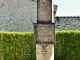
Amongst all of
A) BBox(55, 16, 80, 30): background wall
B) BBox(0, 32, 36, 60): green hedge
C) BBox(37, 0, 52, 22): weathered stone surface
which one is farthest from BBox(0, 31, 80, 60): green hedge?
BBox(55, 16, 80, 30): background wall

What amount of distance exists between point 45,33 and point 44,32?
48mm

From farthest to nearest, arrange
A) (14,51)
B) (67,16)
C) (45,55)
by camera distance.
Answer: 1. (67,16)
2. (14,51)
3. (45,55)

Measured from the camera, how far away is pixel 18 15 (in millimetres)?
20203

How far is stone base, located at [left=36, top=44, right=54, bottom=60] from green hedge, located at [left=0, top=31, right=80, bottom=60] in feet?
14.7

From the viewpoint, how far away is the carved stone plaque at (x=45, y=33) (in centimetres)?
847

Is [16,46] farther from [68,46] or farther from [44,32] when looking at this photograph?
[44,32]

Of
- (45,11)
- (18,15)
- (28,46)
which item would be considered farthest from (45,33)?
(18,15)

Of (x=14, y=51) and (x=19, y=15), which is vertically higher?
(x=19, y=15)

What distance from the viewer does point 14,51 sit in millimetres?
13055

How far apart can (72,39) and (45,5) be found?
16.3 ft

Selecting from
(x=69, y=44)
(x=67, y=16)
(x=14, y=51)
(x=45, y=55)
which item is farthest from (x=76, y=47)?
(x=67, y=16)

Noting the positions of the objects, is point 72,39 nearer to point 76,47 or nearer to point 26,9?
point 76,47

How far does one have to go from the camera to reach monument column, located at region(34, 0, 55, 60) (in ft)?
27.8

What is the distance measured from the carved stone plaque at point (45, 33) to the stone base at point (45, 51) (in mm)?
173
